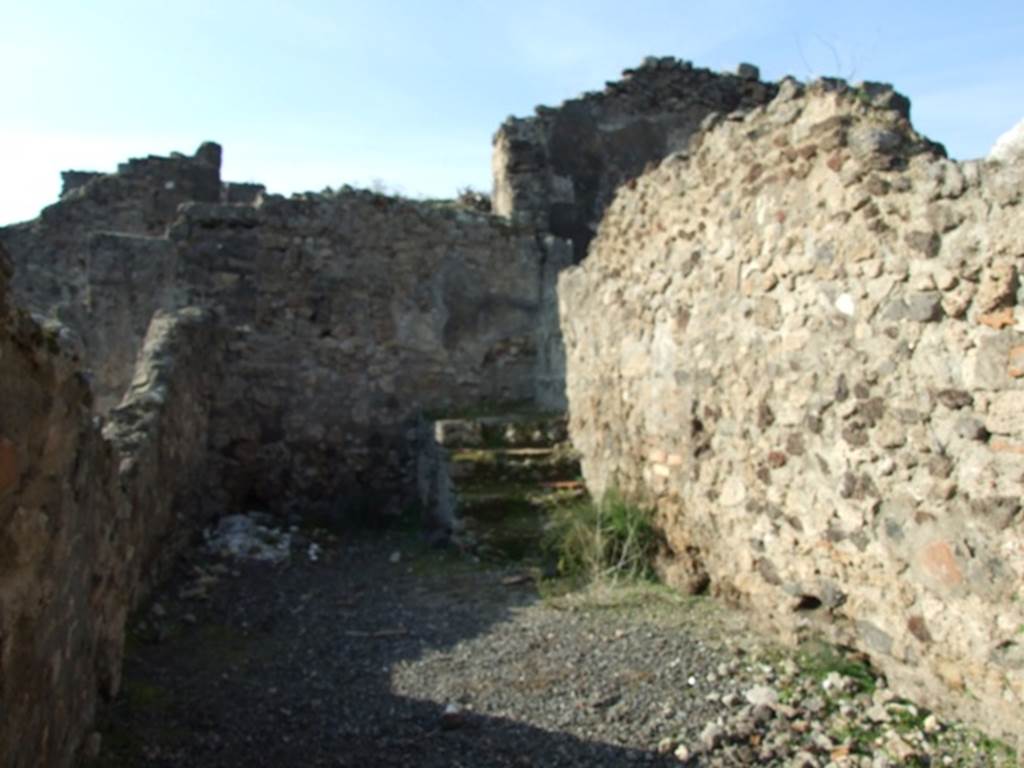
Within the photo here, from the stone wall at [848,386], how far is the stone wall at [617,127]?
14.2ft

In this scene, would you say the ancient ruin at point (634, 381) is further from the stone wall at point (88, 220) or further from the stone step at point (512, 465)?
the stone wall at point (88, 220)

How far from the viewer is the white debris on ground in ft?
20.8

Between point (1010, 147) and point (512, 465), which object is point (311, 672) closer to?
point (512, 465)

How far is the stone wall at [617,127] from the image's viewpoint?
9953 millimetres

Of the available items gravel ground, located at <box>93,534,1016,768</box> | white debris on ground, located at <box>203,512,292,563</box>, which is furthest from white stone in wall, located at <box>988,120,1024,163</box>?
white debris on ground, located at <box>203,512,292,563</box>

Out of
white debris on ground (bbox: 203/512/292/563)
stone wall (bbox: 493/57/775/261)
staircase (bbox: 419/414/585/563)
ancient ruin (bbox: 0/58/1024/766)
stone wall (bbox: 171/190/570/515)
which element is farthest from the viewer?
stone wall (bbox: 493/57/775/261)

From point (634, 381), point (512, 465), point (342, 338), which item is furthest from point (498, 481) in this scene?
point (342, 338)

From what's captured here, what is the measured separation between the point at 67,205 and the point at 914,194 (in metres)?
12.0

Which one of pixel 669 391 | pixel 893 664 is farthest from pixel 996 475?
pixel 669 391

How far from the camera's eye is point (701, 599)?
15.9ft

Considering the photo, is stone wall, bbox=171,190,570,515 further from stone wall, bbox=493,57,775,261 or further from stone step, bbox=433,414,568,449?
stone wall, bbox=493,57,775,261

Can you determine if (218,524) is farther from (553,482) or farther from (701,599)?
(701,599)

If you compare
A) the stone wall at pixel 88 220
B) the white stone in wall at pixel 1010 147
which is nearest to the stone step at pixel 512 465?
the white stone in wall at pixel 1010 147

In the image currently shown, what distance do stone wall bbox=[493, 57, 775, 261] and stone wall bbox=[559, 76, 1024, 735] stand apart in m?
4.33
